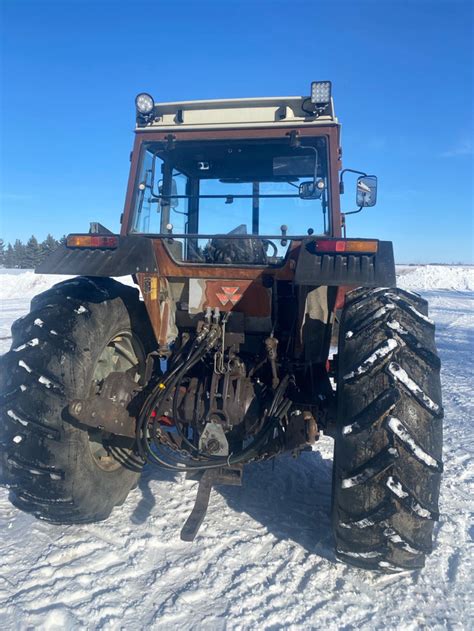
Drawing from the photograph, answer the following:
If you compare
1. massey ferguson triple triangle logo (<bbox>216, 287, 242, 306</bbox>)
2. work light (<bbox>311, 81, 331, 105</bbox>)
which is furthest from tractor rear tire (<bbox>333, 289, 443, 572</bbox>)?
work light (<bbox>311, 81, 331, 105</bbox>)

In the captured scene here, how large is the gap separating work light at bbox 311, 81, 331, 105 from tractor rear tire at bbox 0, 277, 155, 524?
1.98 m

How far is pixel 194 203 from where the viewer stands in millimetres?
3811

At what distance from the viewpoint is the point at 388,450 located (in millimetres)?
2316

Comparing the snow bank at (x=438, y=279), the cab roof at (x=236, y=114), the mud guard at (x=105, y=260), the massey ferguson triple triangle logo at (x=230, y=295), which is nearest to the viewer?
the mud guard at (x=105, y=260)

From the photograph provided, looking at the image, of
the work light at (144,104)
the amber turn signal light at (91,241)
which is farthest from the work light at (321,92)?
the amber turn signal light at (91,241)

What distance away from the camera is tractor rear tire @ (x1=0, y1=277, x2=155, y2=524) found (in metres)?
2.63

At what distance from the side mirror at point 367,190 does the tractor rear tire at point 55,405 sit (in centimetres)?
212

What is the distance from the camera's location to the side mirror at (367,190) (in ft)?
12.4

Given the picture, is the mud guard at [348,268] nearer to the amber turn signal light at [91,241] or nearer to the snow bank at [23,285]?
the amber turn signal light at [91,241]

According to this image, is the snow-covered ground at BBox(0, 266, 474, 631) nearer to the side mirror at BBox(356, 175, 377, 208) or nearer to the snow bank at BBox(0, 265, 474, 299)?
the side mirror at BBox(356, 175, 377, 208)

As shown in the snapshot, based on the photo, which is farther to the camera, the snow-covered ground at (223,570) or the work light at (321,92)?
the work light at (321,92)

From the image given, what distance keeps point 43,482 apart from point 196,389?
103 centimetres

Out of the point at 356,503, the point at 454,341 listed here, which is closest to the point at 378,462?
the point at 356,503

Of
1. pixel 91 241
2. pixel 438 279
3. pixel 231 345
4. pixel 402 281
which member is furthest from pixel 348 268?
pixel 438 279
